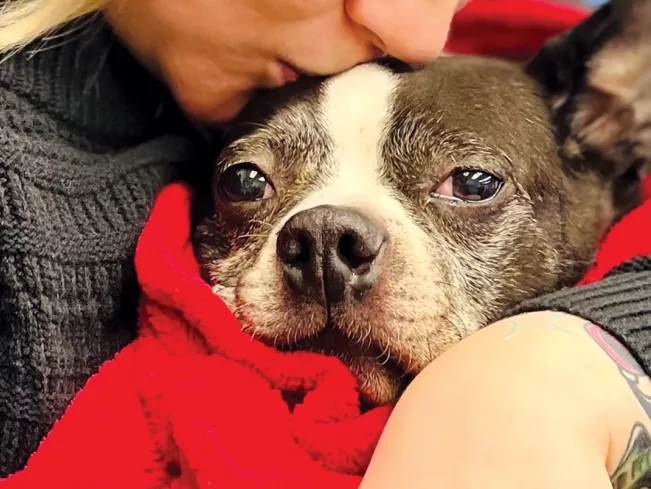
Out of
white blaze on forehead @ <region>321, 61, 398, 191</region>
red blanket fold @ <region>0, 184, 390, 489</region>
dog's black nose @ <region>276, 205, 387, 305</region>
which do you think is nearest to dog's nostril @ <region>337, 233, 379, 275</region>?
dog's black nose @ <region>276, 205, 387, 305</region>

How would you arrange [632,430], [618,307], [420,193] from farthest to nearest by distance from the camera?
[420,193]
[618,307]
[632,430]

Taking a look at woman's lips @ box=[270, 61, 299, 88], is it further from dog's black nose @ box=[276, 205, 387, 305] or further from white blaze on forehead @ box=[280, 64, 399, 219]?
dog's black nose @ box=[276, 205, 387, 305]

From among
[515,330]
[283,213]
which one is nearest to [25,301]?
[283,213]

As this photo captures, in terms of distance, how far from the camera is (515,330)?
1087mm

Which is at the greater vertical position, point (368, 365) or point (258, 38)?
point (258, 38)

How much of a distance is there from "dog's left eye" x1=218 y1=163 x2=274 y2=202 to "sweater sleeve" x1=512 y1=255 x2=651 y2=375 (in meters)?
0.54

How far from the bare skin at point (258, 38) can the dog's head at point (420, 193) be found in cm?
7

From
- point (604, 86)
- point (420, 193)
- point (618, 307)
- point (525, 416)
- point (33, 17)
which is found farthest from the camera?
point (604, 86)

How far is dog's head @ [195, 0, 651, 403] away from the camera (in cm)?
126

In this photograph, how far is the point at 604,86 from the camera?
5.74 feet

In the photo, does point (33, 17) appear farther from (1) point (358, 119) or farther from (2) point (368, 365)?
(2) point (368, 365)

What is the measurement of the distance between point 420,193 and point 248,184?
0.31 meters

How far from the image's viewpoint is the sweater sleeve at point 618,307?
1131 mm

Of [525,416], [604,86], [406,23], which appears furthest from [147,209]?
[604,86]
